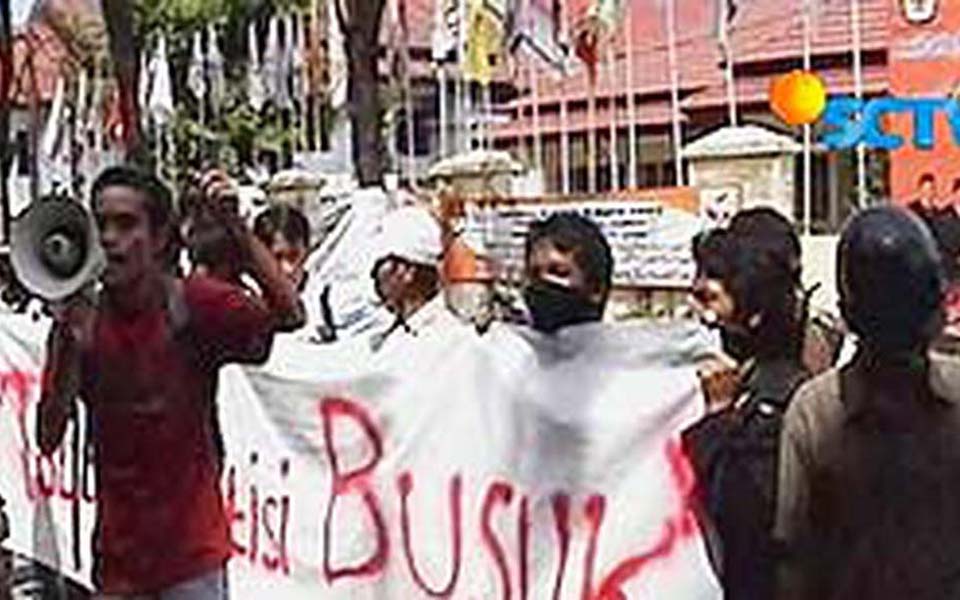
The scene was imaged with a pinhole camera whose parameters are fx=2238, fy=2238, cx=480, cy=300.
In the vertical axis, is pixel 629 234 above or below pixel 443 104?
below

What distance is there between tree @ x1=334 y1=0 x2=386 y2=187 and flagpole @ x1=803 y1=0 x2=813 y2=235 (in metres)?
4.86

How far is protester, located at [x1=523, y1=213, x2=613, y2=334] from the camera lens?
5297mm

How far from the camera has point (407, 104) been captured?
38.5 metres

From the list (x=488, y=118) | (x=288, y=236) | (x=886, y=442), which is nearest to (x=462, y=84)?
(x=488, y=118)

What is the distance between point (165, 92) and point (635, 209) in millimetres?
22467

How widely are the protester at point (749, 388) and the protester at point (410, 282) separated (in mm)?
2678

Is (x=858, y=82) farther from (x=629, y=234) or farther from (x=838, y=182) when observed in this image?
(x=629, y=234)

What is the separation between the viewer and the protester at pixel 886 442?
3711mm

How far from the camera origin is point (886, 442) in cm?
377

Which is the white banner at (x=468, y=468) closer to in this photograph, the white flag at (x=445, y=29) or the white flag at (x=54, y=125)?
the white flag at (x=445, y=29)

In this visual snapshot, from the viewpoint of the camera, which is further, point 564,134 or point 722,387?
point 564,134

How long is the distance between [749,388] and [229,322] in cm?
143

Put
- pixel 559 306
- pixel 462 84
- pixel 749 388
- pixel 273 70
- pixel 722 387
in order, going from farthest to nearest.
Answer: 1. pixel 273 70
2. pixel 462 84
3. pixel 559 306
4. pixel 722 387
5. pixel 749 388

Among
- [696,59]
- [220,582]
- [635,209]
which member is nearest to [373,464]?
[220,582]
